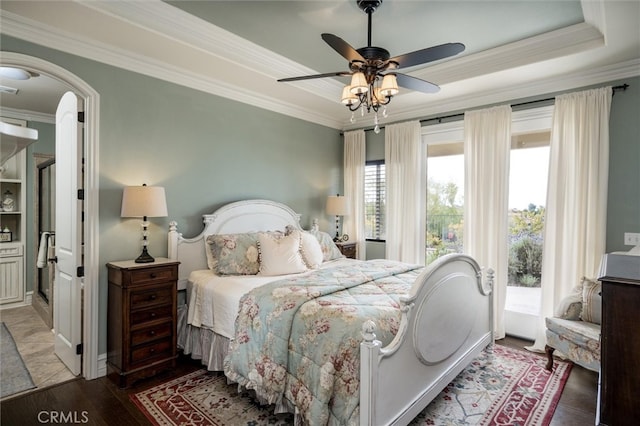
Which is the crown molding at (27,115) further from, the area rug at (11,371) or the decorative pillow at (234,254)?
the decorative pillow at (234,254)

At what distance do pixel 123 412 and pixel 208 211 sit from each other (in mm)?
1955

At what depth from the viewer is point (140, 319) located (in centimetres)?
277

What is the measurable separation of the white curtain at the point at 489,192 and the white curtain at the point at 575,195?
396 mm

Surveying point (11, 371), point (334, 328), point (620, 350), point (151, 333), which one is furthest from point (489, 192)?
point (11, 371)

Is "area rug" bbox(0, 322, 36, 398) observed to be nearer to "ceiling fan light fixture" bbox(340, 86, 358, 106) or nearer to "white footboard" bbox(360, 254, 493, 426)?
"white footboard" bbox(360, 254, 493, 426)

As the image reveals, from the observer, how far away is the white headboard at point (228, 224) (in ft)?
11.0

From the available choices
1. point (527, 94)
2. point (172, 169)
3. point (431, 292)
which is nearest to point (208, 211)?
point (172, 169)

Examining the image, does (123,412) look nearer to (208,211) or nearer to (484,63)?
(208,211)

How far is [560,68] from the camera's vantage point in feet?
10.8

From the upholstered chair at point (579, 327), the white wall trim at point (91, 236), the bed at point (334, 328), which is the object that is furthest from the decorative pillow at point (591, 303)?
the white wall trim at point (91, 236)

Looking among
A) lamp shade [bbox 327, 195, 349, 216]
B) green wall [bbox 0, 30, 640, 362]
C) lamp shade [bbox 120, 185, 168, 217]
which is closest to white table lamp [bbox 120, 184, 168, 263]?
lamp shade [bbox 120, 185, 168, 217]

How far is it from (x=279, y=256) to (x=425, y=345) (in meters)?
1.60

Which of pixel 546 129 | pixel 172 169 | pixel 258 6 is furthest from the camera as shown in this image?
pixel 546 129

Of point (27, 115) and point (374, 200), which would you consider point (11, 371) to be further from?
point (374, 200)
